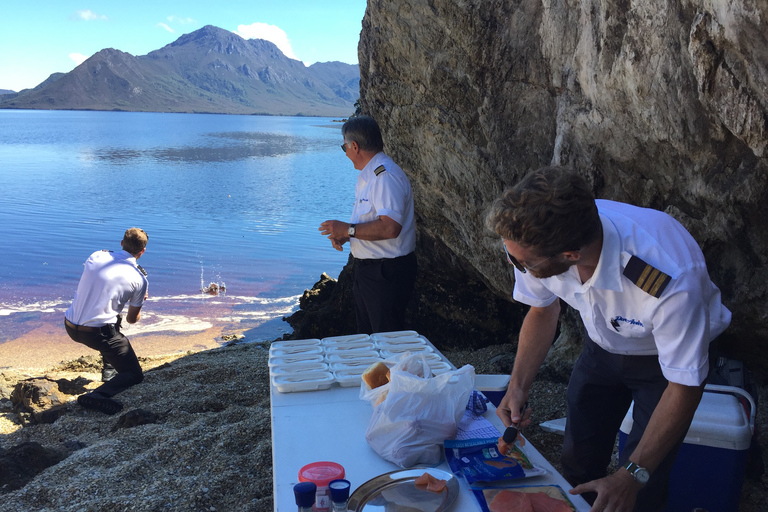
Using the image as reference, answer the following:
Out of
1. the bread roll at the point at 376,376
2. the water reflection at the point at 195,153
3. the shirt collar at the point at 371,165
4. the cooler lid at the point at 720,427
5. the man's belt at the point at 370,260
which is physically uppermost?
the shirt collar at the point at 371,165

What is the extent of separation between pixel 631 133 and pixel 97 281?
13.2 ft

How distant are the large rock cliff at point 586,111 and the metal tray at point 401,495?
1.82 metres

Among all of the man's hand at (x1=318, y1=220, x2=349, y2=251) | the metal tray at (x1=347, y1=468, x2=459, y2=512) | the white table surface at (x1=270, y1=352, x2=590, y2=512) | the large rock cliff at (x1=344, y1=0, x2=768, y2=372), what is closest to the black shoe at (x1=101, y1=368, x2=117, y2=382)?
the man's hand at (x1=318, y1=220, x2=349, y2=251)

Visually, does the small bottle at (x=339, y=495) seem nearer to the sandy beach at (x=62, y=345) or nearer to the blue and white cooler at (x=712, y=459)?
the blue and white cooler at (x=712, y=459)

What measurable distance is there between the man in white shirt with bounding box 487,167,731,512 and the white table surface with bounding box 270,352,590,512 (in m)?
0.30

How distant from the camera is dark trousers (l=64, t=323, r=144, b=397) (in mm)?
4984

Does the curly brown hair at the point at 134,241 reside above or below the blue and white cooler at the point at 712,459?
above

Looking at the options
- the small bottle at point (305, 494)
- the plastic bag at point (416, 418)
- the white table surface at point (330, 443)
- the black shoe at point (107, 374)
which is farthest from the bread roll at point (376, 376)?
the black shoe at point (107, 374)

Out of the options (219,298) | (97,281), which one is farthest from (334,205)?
(97,281)

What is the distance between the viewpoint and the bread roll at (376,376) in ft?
8.02

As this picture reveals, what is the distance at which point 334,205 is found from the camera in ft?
59.6

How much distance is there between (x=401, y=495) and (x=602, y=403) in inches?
42.0

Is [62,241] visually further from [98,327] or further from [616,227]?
[616,227]

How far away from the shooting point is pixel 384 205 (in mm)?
4031
